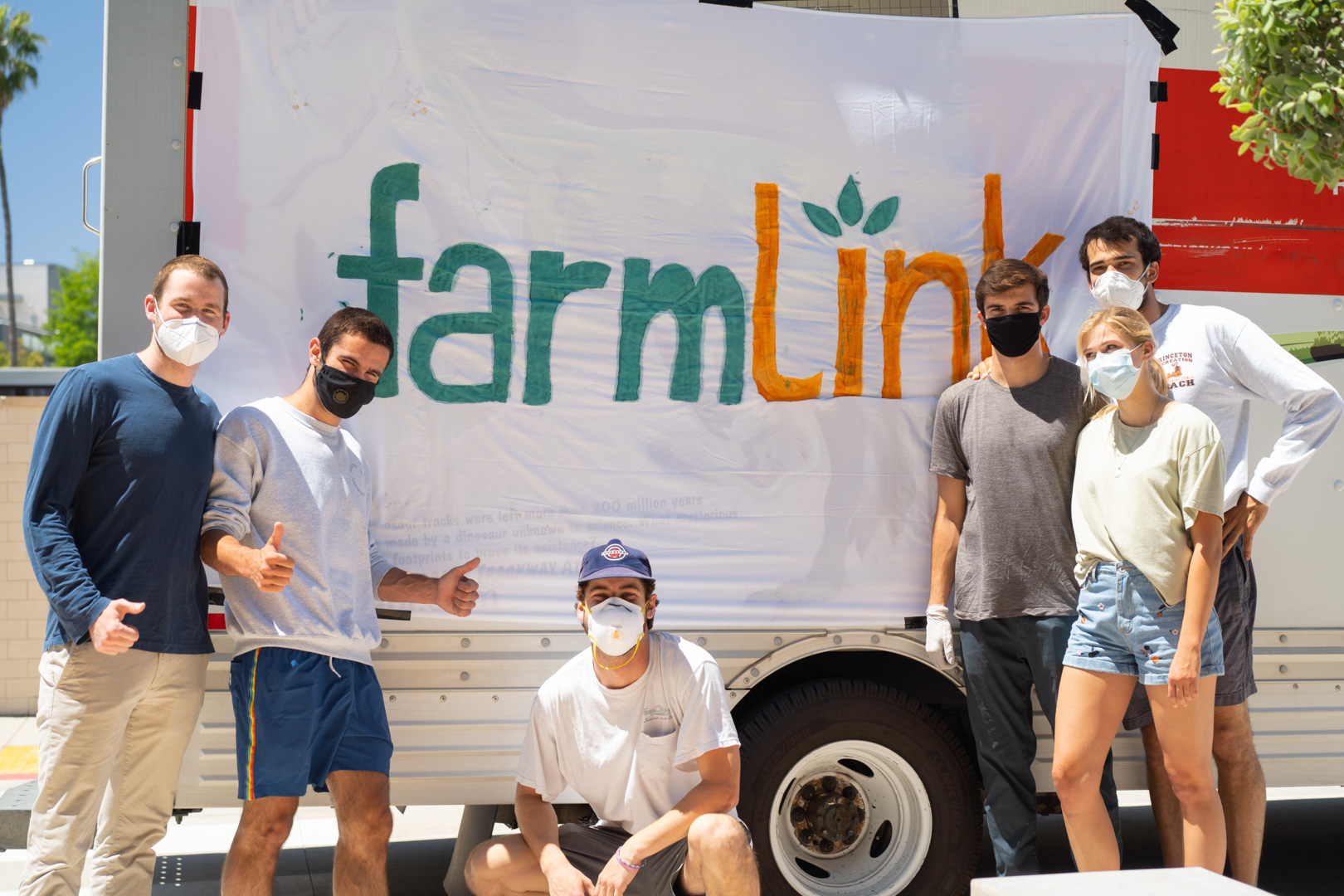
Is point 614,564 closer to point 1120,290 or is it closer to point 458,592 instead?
point 458,592

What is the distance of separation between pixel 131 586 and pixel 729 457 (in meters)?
1.93

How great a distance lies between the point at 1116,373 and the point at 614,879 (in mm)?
2046

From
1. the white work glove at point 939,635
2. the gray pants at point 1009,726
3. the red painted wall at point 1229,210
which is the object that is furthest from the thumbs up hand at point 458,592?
the red painted wall at point 1229,210

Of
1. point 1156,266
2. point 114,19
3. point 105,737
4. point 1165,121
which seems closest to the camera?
point 105,737

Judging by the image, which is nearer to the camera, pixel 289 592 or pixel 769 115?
pixel 289 592

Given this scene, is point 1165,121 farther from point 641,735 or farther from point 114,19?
point 114,19

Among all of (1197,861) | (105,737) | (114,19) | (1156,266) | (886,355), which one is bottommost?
(1197,861)

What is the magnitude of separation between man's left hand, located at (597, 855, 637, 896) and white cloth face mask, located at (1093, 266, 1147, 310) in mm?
2409

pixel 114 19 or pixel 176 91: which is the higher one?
pixel 114 19

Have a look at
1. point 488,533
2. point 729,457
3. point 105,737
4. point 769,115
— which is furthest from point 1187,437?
point 105,737

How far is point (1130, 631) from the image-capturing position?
315 cm

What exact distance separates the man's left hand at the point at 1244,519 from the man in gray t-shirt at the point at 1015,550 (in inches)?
20.6

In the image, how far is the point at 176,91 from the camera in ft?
11.4

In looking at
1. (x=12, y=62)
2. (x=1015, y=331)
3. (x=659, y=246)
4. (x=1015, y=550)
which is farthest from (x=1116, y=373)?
(x=12, y=62)
